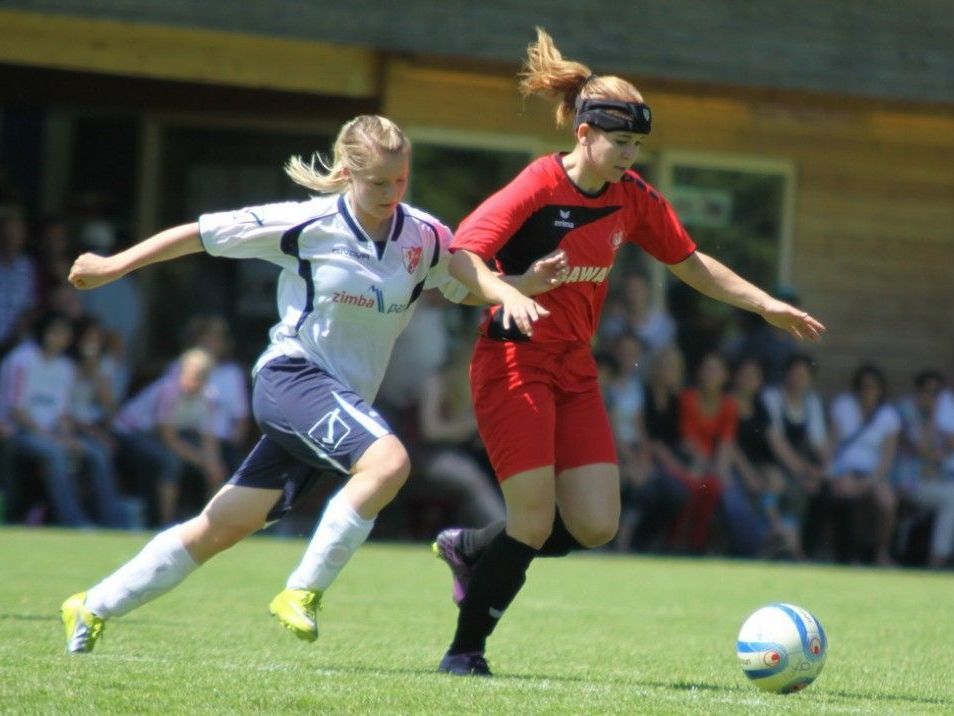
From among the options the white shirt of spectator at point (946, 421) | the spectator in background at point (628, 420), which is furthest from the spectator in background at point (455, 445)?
the white shirt of spectator at point (946, 421)

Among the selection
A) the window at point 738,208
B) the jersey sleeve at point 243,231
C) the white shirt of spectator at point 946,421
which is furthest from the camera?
the window at point 738,208

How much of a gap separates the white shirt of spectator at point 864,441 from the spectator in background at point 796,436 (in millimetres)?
233

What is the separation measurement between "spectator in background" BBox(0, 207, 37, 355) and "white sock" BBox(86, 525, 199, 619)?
8.20 meters

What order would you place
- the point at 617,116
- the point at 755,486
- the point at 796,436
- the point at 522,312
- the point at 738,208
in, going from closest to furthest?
the point at 522,312 < the point at 617,116 < the point at 755,486 < the point at 796,436 < the point at 738,208

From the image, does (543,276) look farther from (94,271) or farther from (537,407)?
(94,271)

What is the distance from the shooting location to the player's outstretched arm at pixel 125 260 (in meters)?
5.81

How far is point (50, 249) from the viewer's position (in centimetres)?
1438

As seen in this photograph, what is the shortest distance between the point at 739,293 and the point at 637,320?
8.46 meters

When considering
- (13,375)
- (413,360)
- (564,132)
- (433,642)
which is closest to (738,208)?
(564,132)

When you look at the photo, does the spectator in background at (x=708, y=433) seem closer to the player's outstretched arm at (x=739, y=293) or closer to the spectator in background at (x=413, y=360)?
the spectator in background at (x=413, y=360)

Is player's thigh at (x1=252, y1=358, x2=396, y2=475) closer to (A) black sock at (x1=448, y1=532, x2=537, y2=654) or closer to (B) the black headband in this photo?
(A) black sock at (x1=448, y1=532, x2=537, y2=654)

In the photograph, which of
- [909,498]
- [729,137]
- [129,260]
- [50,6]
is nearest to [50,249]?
[50,6]

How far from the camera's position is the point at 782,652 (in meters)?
5.83

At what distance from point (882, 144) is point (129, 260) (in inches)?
490
